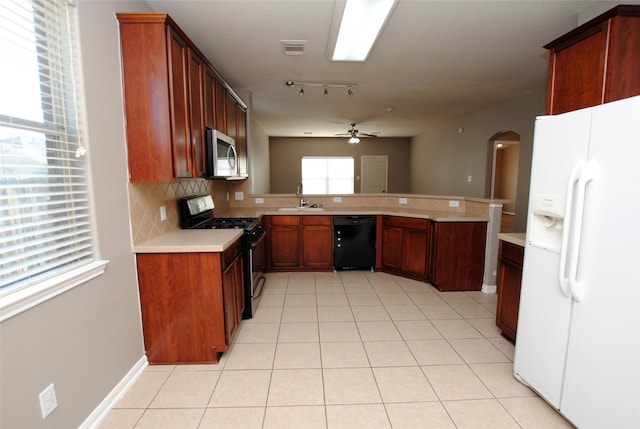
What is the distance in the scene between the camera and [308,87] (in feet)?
12.6

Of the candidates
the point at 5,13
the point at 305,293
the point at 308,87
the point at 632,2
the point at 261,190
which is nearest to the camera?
the point at 5,13

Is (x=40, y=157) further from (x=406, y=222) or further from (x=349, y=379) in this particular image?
(x=406, y=222)

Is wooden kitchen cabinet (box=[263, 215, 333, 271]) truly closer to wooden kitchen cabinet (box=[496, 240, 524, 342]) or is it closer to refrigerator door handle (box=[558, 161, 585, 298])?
wooden kitchen cabinet (box=[496, 240, 524, 342])

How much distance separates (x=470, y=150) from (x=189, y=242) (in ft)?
18.0

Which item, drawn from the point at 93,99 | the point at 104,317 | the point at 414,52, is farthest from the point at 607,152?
the point at 104,317

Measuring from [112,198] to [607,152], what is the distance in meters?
2.55

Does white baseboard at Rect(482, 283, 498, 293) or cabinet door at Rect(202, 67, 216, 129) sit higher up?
cabinet door at Rect(202, 67, 216, 129)

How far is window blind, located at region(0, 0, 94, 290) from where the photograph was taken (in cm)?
116

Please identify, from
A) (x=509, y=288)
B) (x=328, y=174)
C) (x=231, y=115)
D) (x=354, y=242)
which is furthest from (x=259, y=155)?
(x=509, y=288)

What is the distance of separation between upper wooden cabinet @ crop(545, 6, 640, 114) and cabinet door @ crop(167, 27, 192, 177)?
8.46 ft

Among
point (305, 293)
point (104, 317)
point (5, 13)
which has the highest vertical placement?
point (5, 13)

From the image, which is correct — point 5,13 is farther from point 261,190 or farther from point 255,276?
point 261,190

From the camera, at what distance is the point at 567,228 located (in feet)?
4.73

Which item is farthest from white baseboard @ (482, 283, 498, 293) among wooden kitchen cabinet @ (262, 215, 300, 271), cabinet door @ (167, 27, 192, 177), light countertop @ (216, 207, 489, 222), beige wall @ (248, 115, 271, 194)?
beige wall @ (248, 115, 271, 194)
